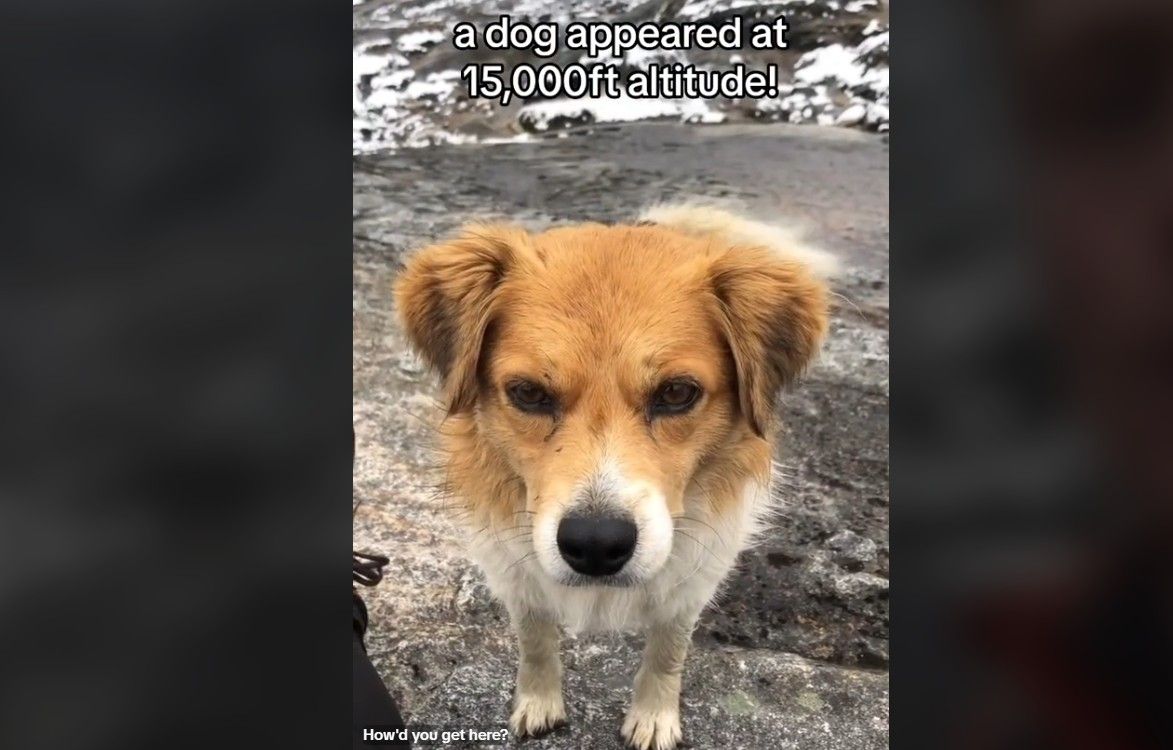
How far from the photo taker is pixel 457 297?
1.84 metres

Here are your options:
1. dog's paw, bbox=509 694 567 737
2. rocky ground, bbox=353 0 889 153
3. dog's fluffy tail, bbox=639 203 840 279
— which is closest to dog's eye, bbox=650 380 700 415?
dog's fluffy tail, bbox=639 203 840 279

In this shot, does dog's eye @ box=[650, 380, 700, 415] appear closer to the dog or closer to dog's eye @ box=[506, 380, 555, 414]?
the dog

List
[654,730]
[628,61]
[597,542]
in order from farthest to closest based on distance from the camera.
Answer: [654,730] < [628,61] < [597,542]

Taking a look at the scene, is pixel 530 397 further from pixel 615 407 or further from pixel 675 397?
pixel 675 397

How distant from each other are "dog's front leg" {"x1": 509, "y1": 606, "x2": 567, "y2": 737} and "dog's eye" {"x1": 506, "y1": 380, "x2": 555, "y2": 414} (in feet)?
1.95

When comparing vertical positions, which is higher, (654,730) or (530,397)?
(530,397)

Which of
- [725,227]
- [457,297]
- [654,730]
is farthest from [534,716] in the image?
[725,227]

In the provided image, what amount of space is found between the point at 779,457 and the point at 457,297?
36.5 inches

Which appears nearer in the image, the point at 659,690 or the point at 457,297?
the point at 457,297

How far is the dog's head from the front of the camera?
5.14 ft

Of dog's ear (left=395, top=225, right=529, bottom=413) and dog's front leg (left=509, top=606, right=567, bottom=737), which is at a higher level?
dog's ear (left=395, top=225, right=529, bottom=413)
